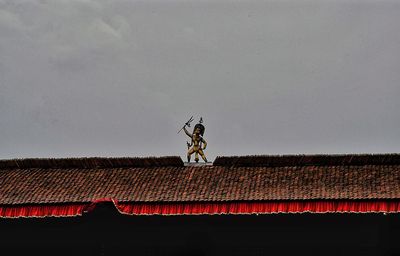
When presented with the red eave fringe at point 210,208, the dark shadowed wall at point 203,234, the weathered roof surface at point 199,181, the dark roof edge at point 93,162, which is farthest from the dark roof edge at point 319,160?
the red eave fringe at point 210,208

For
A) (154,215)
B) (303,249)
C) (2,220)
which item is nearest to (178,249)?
(154,215)

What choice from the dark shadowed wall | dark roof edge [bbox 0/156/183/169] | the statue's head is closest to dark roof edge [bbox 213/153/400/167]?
the statue's head

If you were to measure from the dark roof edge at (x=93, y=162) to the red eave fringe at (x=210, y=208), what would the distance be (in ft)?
8.67

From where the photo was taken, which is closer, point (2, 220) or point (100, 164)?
point (2, 220)

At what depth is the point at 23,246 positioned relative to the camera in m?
19.5

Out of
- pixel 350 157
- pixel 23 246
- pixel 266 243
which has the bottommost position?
pixel 23 246

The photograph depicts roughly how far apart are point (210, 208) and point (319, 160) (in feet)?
11.7

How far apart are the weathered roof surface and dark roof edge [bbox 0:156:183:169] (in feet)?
0.08

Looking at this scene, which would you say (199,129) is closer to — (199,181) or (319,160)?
(199,181)

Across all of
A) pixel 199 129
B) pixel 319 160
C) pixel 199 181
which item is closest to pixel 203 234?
pixel 199 181

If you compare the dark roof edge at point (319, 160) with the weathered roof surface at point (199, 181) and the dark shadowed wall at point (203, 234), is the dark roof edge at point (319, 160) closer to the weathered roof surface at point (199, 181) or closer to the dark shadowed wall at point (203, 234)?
the weathered roof surface at point (199, 181)

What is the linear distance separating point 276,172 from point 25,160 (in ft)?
21.4

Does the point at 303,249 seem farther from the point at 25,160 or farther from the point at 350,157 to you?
the point at 25,160

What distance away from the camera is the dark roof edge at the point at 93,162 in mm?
20938
